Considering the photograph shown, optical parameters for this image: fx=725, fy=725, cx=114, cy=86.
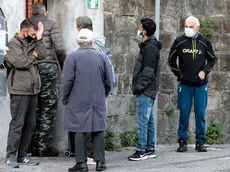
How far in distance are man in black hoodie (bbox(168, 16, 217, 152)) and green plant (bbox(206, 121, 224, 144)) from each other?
5.90 feet

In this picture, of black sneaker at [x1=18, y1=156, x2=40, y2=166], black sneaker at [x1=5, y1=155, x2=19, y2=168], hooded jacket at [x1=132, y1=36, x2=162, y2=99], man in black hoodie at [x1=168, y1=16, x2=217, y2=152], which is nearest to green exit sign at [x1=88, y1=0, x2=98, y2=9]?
hooded jacket at [x1=132, y1=36, x2=162, y2=99]

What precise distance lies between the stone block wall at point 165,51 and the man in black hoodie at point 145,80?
4.27 feet

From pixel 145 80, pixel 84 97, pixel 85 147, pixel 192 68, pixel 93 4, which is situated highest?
pixel 93 4

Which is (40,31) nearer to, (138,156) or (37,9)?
(37,9)

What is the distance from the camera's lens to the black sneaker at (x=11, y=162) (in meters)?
8.86

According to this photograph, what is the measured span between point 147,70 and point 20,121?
5.98 feet

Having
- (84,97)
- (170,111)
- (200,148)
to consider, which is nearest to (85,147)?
(84,97)

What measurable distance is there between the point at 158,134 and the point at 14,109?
3.54 metres

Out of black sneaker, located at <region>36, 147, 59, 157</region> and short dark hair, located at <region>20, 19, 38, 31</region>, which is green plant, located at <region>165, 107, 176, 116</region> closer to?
black sneaker, located at <region>36, 147, 59, 157</region>

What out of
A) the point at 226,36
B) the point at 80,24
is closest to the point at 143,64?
the point at 80,24

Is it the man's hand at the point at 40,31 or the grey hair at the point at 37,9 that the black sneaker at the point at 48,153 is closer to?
the man's hand at the point at 40,31

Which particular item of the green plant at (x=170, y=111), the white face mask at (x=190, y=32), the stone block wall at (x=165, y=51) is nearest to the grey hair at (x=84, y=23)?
the stone block wall at (x=165, y=51)

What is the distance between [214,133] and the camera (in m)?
12.5

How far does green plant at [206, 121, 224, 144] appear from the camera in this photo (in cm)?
1240
